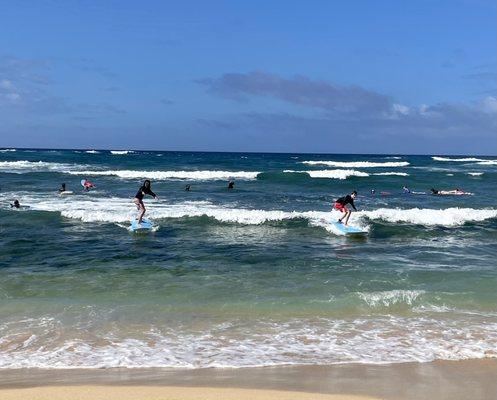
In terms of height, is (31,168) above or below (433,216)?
above

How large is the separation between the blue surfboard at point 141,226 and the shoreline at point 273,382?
35.0 ft

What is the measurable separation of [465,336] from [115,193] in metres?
24.2

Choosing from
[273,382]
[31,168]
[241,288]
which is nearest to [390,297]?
[241,288]

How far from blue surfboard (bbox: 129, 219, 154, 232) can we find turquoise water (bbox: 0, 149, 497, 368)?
0.44m

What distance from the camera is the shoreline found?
5.20m

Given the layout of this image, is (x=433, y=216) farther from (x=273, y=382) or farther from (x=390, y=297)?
(x=273, y=382)

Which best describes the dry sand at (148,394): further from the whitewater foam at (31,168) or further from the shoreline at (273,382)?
the whitewater foam at (31,168)

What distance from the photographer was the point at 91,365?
6.25 meters

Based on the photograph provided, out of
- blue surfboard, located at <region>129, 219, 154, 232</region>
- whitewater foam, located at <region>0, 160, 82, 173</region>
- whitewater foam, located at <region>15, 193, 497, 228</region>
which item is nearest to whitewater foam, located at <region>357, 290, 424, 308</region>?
whitewater foam, located at <region>15, 193, 497, 228</region>

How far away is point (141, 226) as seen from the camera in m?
16.9

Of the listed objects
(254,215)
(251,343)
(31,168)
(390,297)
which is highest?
(31,168)

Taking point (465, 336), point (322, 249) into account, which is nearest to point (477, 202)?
point (322, 249)

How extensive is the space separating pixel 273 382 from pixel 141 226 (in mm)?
11847

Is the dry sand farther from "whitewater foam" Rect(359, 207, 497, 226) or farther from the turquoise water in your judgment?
"whitewater foam" Rect(359, 207, 497, 226)
